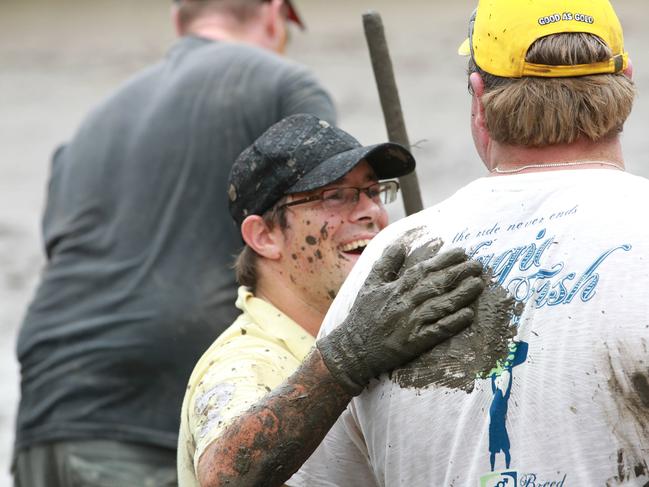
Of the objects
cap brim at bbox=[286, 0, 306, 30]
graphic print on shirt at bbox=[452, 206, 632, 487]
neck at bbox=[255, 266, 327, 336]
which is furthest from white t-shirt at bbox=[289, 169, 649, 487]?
cap brim at bbox=[286, 0, 306, 30]

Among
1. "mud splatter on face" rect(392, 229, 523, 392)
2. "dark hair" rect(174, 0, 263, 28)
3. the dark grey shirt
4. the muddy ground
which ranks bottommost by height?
the muddy ground

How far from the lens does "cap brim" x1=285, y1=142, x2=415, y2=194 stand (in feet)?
8.68

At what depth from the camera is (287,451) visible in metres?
2.04

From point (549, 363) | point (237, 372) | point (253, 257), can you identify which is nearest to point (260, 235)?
point (253, 257)

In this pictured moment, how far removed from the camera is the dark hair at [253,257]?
2.71m

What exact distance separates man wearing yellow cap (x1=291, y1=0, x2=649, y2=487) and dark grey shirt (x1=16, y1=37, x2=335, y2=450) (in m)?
1.66

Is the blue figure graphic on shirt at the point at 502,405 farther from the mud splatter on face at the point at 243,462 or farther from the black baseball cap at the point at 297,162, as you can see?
the black baseball cap at the point at 297,162

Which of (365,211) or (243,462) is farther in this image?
(365,211)

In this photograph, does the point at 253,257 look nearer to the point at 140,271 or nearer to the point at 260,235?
the point at 260,235

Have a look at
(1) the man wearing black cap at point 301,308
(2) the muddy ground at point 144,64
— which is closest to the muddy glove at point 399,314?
(1) the man wearing black cap at point 301,308

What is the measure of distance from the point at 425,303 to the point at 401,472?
26 centimetres

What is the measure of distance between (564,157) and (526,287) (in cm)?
23

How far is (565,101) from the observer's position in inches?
75.8

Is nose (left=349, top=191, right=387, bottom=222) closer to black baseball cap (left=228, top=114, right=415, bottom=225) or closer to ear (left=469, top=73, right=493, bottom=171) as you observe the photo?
black baseball cap (left=228, top=114, right=415, bottom=225)
